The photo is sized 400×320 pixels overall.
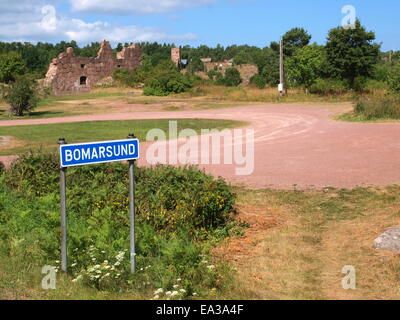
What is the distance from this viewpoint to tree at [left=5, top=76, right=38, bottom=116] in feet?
88.2

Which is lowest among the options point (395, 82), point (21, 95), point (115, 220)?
point (115, 220)

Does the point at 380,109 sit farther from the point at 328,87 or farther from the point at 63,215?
the point at 63,215

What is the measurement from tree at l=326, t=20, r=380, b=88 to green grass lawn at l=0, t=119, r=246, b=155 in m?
17.9

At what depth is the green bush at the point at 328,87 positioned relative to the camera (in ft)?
120

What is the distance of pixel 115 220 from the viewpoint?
737 centimetres

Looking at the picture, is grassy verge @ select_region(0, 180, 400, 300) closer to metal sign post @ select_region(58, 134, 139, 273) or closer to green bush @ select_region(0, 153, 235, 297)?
green bush @ select_region(0, 153, 235, 297)

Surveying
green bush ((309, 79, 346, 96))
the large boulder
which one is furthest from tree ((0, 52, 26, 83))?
the large boulder

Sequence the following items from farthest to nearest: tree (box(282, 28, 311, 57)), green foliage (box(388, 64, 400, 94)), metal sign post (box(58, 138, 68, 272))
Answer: tree (box(282, 28, 311, 57)) → green foliage (box(388, 64, 400, 94)) → metal sign post (box(58, 138, 68, 272))

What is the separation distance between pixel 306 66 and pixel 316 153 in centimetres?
2711

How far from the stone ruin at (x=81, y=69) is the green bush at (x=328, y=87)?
25046 mm

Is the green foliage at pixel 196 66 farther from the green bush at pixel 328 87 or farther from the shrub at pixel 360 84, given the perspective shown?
the shrub at pixel 360 84

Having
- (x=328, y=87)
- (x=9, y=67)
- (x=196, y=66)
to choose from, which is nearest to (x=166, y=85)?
(x=328, y=87)

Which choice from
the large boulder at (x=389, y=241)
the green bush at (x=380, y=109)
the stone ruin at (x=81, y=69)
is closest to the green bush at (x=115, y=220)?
the large boulder at (x=389, y=241)
